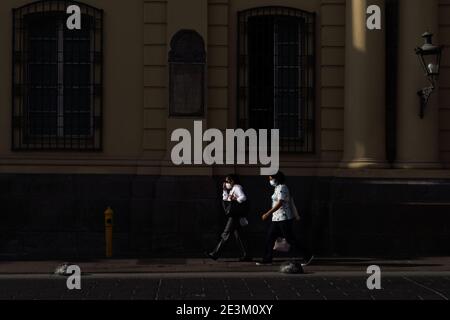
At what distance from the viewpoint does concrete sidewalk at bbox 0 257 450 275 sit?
1702 cm

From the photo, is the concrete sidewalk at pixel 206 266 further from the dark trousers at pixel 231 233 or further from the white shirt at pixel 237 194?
the white shirt at pixel 237 194

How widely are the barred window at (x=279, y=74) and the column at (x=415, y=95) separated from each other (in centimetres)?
197

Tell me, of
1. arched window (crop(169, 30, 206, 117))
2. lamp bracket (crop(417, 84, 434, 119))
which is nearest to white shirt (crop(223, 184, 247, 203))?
arched window (crop(169, 30, 206, 117))

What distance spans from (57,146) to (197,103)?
3.13m

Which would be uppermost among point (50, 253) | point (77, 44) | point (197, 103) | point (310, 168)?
point (77, 44)

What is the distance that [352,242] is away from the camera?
65.2ft

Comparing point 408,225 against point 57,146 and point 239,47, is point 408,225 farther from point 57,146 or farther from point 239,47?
point 57,146

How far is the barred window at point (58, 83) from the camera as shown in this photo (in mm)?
20828

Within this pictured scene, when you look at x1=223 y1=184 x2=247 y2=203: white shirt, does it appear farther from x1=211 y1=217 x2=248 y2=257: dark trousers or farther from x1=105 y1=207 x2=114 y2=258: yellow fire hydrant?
x1=105 y1=207 x2=114 y2=258: yellow fire hydrant

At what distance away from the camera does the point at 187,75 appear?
20312mm
